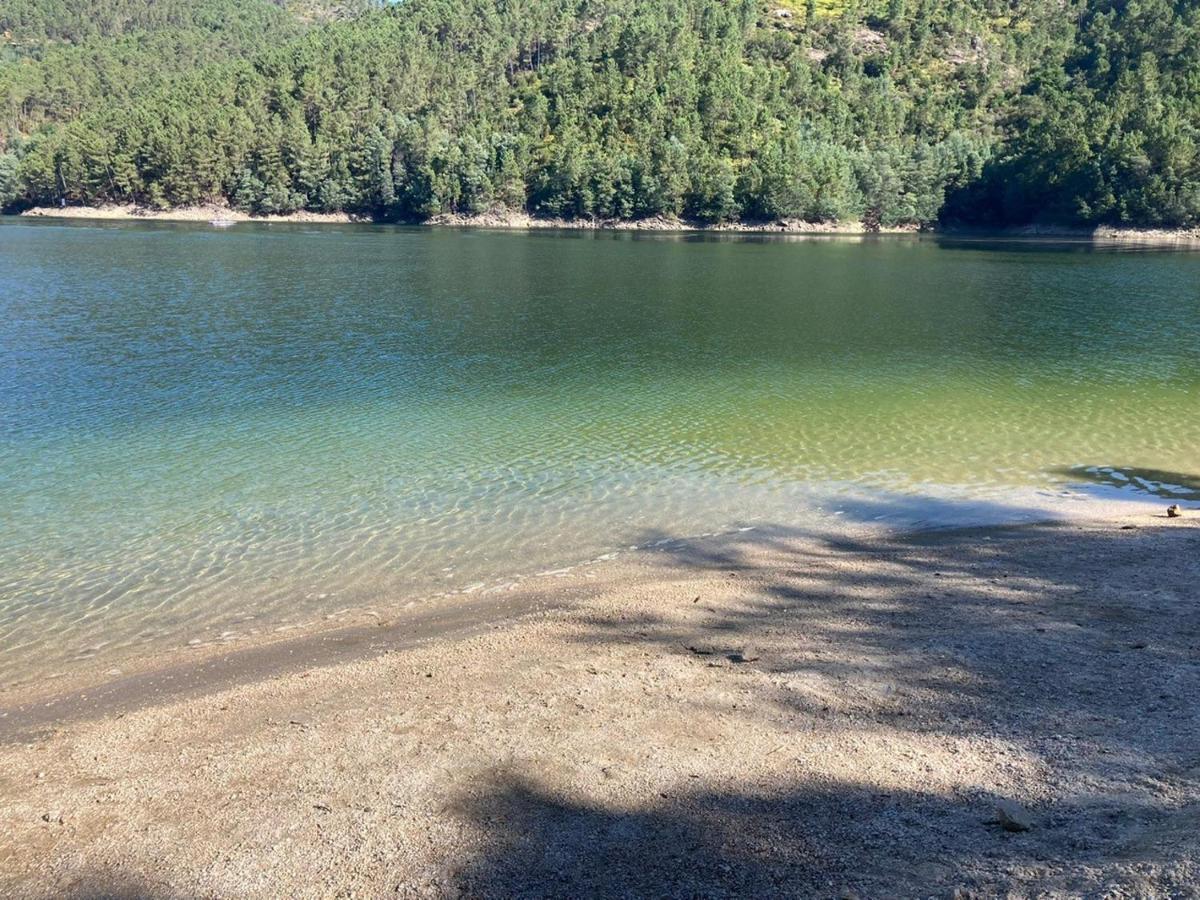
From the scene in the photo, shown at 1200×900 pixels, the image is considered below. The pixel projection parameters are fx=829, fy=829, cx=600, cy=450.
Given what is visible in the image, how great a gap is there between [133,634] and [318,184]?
159 m

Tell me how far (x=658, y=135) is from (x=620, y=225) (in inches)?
860

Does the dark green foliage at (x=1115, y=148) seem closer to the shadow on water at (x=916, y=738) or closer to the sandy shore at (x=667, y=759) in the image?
the shadow on water at (x=916, y=738)

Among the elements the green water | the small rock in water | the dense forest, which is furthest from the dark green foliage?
the small rock in water

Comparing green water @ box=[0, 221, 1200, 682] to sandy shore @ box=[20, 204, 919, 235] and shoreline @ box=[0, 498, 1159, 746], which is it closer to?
shoreline @ box=[0, 498, 1159, 746]

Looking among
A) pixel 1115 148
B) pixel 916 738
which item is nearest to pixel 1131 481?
pixel 916 738

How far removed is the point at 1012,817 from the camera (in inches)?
227

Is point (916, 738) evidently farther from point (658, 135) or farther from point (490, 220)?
point (658, 135)

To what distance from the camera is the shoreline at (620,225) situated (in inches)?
4697

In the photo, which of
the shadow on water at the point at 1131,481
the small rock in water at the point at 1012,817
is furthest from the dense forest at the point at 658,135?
the small rock in water at the point at 1012,817

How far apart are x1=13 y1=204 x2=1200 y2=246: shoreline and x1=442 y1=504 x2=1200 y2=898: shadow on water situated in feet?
401

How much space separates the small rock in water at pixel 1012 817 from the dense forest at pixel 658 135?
13405cm

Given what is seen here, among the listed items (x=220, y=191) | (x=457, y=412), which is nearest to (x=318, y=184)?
(x=220, y=191)

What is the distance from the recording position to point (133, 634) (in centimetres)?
1089

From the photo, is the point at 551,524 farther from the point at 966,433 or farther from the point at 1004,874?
the point at 966,433
